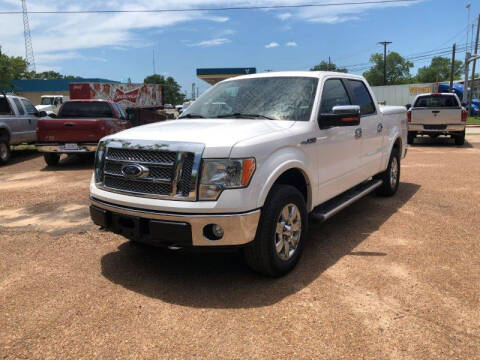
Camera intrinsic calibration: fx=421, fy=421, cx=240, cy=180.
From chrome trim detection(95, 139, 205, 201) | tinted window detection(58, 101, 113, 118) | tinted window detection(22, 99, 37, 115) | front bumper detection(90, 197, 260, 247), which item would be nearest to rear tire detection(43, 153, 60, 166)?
tinted window detection(58, 101, 113, 118)

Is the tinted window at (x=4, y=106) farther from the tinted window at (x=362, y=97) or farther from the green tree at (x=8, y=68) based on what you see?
the green tree at (x=8, y=68)

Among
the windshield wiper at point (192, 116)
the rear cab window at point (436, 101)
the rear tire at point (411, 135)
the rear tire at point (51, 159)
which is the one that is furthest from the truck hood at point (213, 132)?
the rear cab window at point (436, 101)

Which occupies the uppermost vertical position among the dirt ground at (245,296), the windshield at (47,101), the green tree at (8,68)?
the green tree at (8,68)

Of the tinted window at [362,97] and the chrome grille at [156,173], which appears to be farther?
the tinted window at [362,97]

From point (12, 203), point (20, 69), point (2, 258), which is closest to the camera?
point (2, 258)

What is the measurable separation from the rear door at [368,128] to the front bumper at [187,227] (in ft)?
8.96

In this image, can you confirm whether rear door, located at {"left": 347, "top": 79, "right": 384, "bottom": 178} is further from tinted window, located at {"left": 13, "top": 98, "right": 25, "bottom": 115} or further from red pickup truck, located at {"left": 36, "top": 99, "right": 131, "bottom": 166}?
tinted window, located at {"left": 13, "top": 98, "right": 25, "bottom": 115}

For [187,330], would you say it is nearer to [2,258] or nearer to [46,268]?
[46,268]

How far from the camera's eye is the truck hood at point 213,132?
3350mm

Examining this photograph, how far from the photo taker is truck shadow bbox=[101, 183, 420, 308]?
11.4 ft

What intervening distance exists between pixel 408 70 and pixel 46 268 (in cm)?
11764

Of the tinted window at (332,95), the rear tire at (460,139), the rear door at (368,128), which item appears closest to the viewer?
the tinted window at (332,95)

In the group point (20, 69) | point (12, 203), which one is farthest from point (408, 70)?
point (12, 203)

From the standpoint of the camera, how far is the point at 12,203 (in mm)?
6816
